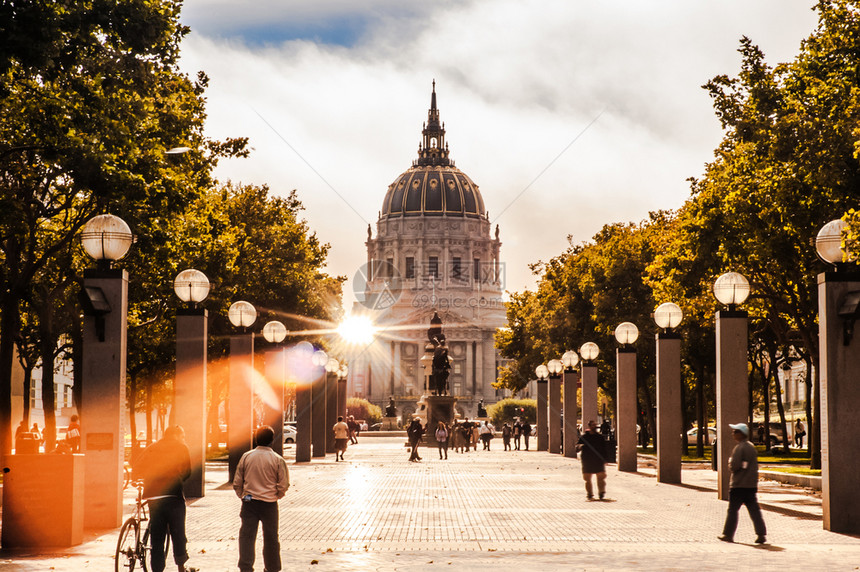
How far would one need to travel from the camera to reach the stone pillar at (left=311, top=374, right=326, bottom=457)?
44.0 meters

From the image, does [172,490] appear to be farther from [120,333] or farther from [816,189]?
[816,189]

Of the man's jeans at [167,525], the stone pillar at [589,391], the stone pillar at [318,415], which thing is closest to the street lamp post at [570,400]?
the stone pillar at [589,391]

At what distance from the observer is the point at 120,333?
19.5 m

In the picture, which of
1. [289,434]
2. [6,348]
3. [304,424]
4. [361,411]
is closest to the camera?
[6,348]

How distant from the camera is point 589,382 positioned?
4438cm

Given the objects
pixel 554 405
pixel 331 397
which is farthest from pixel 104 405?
pixel 554 405

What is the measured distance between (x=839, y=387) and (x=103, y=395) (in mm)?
11824

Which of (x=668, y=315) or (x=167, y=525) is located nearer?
(x=167, y=525)

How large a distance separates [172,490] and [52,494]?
3.42m

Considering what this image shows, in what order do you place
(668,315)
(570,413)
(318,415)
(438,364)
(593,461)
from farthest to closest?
(438,364) < (570,413) < (318,415) < (668,315) < (593,461)

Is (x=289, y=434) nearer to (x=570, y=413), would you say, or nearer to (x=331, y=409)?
(x=331, y=409)

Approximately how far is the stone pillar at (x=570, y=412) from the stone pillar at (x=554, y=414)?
251 centimetres

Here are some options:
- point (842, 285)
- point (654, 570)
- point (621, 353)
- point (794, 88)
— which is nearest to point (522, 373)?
point (621, 353)

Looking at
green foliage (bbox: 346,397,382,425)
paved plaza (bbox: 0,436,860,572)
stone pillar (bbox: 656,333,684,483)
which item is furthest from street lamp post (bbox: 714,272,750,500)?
Result: green foliage (bbox: 346,397,382,425)
